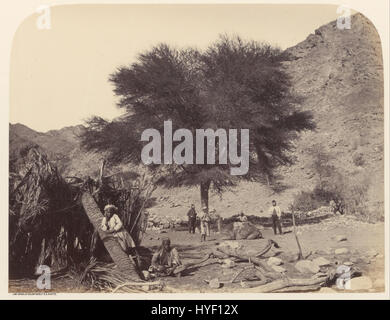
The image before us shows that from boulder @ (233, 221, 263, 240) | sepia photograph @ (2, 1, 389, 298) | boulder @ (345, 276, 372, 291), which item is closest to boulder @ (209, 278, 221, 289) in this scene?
sepia photograph @ (2, 1, 389, 298)

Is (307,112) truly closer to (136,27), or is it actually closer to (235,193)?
(235,193)

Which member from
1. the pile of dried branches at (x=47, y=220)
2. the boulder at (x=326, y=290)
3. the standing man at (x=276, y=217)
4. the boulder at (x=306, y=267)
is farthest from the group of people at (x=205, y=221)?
the boulder at (x=326, y=290)

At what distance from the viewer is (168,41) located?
743cm

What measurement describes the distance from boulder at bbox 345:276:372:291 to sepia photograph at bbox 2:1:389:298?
24mm

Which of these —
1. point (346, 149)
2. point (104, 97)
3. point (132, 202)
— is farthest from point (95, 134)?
point (346, 149)

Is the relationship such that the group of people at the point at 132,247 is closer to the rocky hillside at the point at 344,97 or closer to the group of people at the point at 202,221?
the group of people at the point at 202,221

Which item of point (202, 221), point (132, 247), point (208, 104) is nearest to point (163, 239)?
point (132, 247)

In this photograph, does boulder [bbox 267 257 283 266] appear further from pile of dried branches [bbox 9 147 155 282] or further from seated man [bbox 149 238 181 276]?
pile of dried branches [bbox 9 147 155 282]

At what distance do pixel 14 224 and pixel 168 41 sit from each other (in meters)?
2.80

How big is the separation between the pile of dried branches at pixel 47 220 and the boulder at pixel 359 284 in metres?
2.52

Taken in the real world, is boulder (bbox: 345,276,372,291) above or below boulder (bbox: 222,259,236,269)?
below

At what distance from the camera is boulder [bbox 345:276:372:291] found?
24.1ft

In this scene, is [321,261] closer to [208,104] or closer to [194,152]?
[194,152]

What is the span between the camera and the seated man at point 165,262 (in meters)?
7.38
